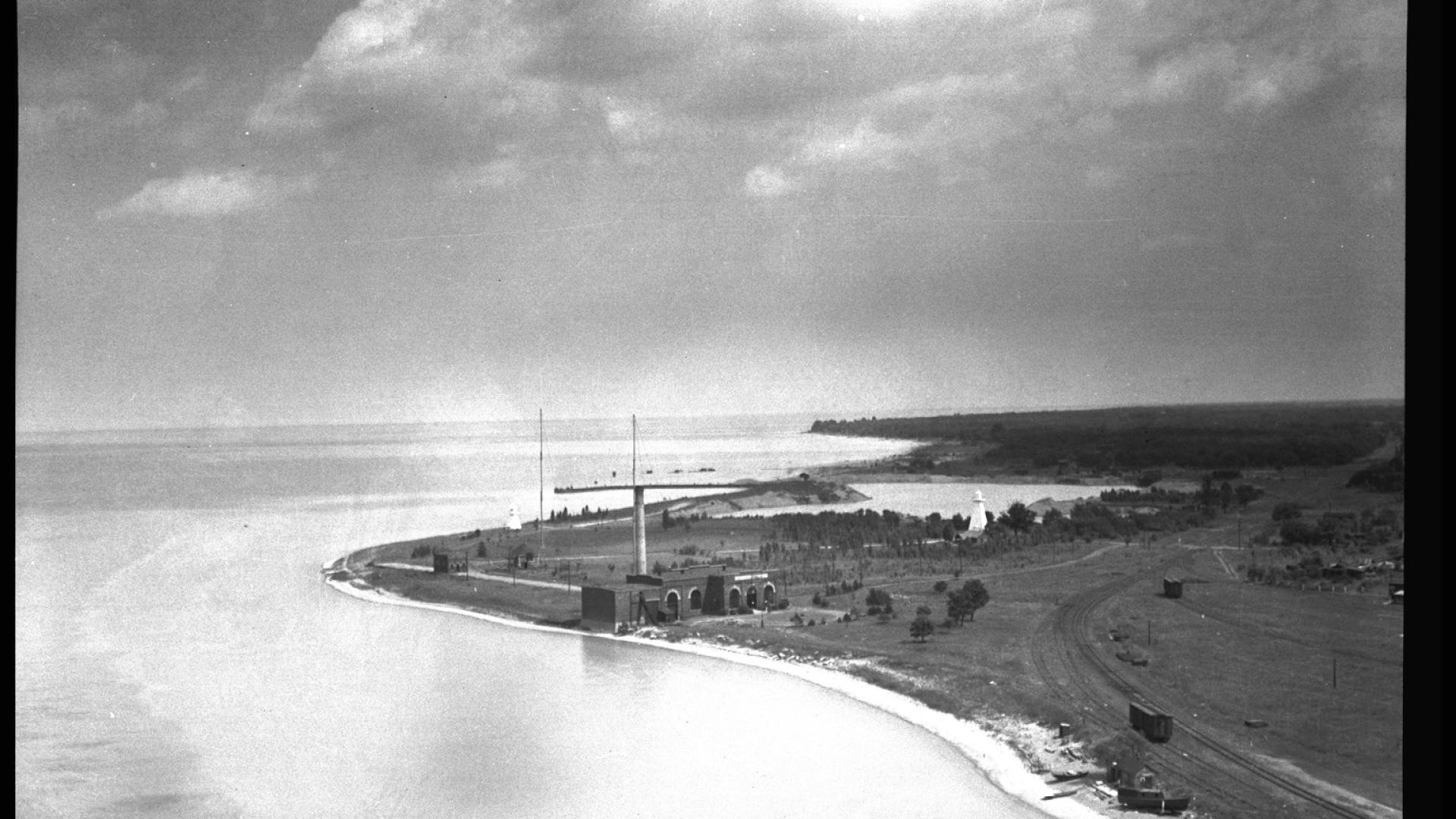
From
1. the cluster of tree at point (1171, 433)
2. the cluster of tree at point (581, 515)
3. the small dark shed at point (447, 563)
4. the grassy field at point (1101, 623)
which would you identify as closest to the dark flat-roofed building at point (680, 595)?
the grassy field at point (1101, 623)

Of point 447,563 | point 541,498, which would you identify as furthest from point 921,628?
point 447,563

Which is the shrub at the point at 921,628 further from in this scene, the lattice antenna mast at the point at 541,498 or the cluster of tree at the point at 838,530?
the lattice antenna mast at the point at 541,498

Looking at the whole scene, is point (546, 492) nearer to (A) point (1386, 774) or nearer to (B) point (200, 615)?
(B) point (200, 615)

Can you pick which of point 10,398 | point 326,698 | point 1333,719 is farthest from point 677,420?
point 10,398

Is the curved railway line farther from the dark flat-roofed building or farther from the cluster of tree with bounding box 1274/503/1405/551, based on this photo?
the dark flat-roofed building

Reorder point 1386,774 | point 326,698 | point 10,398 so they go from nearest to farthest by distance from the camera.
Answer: point 10,398 < point 1386,774 < point 326,698

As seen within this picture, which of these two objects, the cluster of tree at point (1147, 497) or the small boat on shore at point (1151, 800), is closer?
the small boat on shore at point (1151, 800)

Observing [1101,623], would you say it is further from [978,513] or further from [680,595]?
[680,595]

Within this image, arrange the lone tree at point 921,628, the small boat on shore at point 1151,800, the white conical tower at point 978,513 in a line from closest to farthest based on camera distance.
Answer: the small boat on shore at point 1151,800 < the lone tree at point 921,628 < the white conical tower at point 978,513
